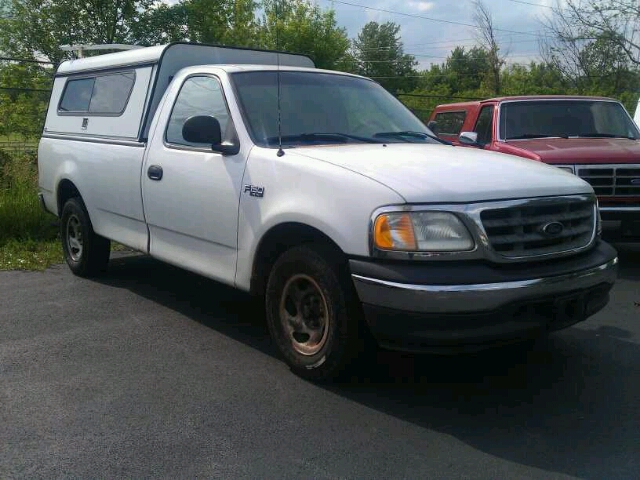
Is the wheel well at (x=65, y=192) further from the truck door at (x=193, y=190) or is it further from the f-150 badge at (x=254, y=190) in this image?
the f-150 badge at (x=254, y=190)

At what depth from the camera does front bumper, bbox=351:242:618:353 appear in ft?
11.7

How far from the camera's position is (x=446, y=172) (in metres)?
3.97

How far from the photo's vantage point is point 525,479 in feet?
10.5

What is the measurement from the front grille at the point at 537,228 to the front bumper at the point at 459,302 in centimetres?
11

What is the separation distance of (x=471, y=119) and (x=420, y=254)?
6.18 meters

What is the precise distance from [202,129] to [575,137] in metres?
5.33

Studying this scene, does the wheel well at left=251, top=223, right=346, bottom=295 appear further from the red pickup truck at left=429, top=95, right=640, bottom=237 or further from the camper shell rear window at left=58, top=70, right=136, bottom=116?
the red pickup truck at left=429, top=95, right=640, bottom=237

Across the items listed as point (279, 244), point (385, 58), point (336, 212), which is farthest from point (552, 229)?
point (385, 58)

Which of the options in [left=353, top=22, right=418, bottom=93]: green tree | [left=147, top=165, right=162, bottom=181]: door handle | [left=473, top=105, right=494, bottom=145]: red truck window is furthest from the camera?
[left=353, top=22, right=418, bottom=93]: green tree

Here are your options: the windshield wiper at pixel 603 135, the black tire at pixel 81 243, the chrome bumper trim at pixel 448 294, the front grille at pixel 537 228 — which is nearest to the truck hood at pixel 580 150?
the windshield wiper at pixel 603 135

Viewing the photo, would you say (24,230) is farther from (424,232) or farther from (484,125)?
(424,232)

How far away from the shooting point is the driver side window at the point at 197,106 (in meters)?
5.00

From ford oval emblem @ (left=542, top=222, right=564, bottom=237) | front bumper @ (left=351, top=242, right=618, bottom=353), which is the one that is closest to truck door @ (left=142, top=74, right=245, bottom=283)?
front bumper @ (left=351, top=242, right=618, bottom=353)

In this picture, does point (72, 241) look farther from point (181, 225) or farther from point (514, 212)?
point (514, 212)
